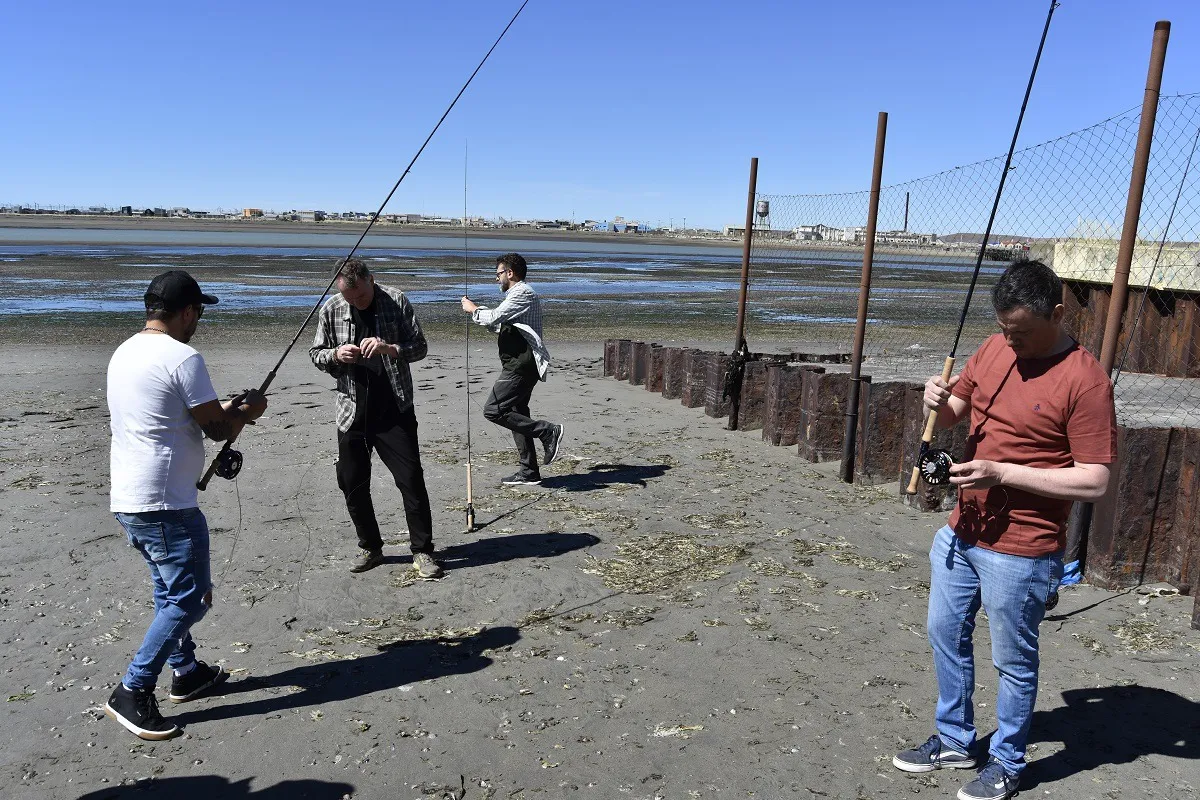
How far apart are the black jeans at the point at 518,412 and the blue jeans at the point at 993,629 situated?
5010 millimetres

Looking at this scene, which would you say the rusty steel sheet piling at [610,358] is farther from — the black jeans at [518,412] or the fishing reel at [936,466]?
the fishing reel at [936,466]

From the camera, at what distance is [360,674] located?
16.5ft

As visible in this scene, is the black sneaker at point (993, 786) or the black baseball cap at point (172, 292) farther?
the black baseball cap at point (172, 292)

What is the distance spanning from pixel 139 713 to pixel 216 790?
2.00 ft

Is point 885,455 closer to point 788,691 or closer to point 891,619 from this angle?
point 891,619

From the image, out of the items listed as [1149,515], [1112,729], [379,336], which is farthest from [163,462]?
[1149,515]

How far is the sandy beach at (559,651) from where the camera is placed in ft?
13.6

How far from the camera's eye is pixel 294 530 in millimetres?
7270

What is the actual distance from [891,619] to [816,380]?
3832mm

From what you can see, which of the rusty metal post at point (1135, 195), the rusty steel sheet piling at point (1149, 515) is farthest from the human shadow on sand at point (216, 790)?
the rusty steel sheet piling at point (1149, 515)

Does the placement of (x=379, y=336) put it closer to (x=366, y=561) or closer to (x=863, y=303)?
(x=366, y=561)

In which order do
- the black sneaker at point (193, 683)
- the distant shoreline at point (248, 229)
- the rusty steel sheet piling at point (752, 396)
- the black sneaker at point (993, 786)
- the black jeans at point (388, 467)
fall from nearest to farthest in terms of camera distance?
the black sneaker at point (993, 786), the black sneaker at point (193, 683), the black jeans at point (388, 467), the rusty steel sheet piling at point (752, 396), the distant shoreline at point (248, 229)

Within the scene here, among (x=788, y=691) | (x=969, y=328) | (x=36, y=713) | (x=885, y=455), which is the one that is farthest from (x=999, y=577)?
(x=969, y=328)

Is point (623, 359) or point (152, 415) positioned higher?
point (152, 415)
